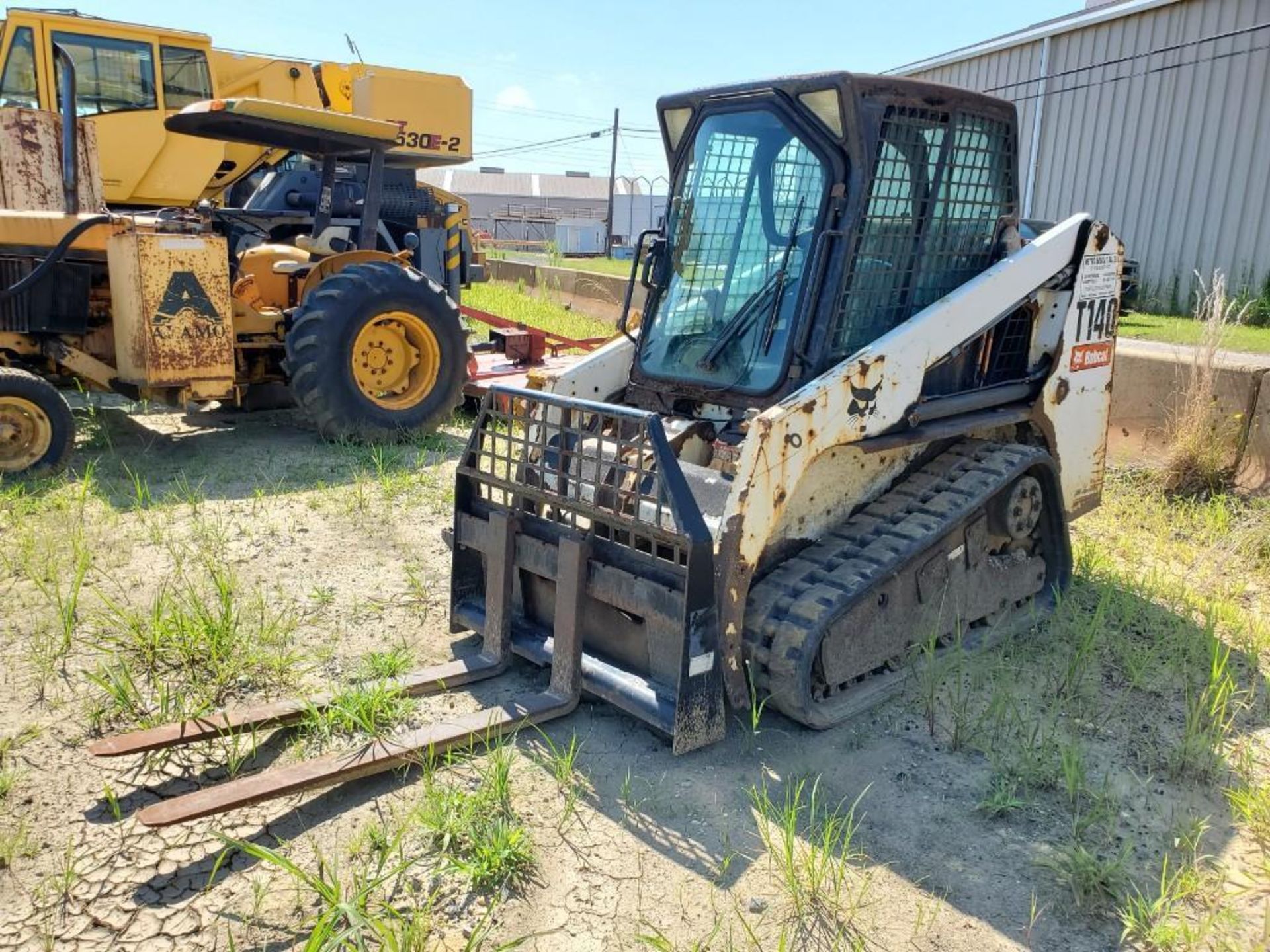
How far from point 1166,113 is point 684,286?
32.0 ft

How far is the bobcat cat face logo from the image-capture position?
3227 millimetres

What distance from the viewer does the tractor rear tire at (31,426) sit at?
17.8 ft

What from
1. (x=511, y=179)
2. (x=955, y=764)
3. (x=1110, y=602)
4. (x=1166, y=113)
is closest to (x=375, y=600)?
(x=955, y=764)

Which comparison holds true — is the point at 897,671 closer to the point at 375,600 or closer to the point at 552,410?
the point at 552,410

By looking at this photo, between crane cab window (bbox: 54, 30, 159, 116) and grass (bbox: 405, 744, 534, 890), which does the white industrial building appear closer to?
crane cab window (bbox: 54, 30, 159, 116)

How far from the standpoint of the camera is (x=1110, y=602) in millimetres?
4211

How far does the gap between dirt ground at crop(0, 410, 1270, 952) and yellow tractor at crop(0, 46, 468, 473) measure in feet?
5.18

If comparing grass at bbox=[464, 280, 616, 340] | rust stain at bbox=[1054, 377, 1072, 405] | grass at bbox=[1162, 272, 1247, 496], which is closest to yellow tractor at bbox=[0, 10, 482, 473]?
grass at bbox=[464, 280, 616, 340]

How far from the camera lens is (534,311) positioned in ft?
45.3

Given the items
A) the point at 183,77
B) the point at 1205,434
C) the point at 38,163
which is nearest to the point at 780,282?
the point at 1205,434

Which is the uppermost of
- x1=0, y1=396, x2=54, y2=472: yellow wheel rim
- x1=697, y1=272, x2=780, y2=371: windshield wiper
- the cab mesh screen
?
the cab mesh screen

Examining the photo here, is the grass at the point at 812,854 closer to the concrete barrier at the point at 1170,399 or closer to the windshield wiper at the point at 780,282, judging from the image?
the windshield wiper at the point at 780,282

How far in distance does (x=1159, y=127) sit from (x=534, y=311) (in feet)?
25.2

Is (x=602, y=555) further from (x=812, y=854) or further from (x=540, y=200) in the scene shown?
(x=540, y=200)
